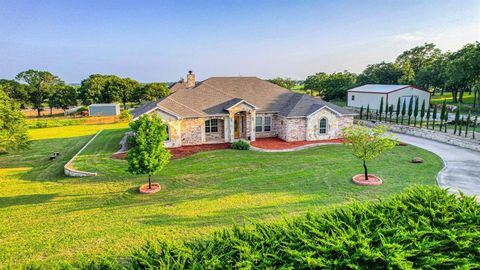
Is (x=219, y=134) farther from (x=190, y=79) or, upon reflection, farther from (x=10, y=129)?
(x=10, y=129)

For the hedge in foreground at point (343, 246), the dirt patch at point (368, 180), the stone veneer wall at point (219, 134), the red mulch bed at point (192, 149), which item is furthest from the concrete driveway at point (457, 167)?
the stone veneer wall at point (219, 134)

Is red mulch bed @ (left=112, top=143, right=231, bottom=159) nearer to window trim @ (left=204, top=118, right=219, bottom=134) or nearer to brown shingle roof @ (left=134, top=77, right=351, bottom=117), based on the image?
window trim @ (left=204, top=118, right=219, bottom=134)

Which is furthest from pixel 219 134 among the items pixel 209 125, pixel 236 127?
pixel 236 127

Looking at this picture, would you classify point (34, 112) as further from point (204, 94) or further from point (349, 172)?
point (349, 172)

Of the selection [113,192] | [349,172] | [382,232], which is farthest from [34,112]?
[382,232]

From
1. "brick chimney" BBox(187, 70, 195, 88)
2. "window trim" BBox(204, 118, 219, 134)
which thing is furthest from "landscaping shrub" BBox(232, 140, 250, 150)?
"brick chimney" BBox(187, 70, 195, 88)

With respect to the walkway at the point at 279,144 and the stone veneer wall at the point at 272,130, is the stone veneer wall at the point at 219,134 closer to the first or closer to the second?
the walkway at the point at 279,144
